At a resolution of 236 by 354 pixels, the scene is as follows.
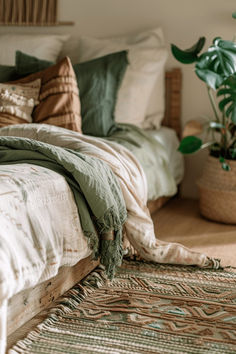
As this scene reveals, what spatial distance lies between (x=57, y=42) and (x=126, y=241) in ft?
5.58

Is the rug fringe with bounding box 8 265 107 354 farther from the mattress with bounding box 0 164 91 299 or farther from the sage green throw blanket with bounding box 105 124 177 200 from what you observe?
the sage green throw blanket with bounding box 105 124 177 200

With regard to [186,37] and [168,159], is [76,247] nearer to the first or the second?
[168,159]

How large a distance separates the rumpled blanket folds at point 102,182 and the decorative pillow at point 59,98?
0.34m

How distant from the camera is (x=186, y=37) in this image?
128 inches

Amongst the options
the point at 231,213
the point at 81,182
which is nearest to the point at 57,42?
the point at 231,213

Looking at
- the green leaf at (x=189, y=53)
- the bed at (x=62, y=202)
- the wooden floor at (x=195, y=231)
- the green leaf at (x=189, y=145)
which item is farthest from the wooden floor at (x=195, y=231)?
the green leaf at (x=189, y=53)

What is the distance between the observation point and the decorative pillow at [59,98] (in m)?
2.48

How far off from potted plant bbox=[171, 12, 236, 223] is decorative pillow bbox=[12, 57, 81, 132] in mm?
595

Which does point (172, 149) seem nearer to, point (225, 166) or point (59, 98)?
point (225, 166)

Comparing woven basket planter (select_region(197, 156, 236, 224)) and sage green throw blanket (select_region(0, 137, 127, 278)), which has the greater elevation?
sage green throw blanket (select_region(0, 137, 127, 278))

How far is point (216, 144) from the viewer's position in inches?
117

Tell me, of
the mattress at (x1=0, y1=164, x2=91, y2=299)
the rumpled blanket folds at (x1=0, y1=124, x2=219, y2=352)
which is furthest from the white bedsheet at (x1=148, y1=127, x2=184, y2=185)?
the mattress at (x1=0, y1=164, x2=91, y2=299)

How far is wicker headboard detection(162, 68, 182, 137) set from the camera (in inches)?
130

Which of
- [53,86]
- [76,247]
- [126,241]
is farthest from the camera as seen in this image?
[53,86]
